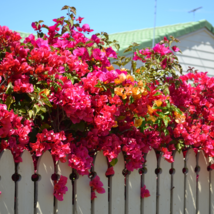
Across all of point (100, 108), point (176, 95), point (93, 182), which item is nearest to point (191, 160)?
point (176, 95)

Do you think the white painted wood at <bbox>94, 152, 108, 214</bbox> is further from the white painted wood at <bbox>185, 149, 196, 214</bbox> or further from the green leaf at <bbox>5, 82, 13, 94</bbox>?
the white painted wood at <bbox>185, 149, 196, 214</bbox>

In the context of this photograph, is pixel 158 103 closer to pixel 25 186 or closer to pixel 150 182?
Result: pixel 150 182

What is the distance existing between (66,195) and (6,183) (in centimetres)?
43

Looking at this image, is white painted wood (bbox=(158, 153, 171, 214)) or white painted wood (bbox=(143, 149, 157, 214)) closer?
white painted wood (bbox=(143, 149, 157, 214))

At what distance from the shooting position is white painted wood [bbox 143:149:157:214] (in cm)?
241

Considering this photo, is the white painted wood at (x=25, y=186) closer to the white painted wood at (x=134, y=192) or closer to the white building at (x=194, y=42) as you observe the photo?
the white painted wood at (x=134, y=192)

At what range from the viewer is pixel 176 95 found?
279 centimetres

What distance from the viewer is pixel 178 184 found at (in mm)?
2646

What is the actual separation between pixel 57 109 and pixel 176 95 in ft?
4.45

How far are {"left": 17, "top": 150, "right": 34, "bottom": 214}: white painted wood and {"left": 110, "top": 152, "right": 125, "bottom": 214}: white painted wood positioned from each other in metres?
0.63

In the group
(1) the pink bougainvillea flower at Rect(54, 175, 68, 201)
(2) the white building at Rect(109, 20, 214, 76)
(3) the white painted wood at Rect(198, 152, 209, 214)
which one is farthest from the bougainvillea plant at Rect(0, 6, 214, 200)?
(2) the white building at Rect(109, 20, 214, 76)

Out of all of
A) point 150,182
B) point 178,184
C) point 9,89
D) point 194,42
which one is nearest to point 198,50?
point 194,42

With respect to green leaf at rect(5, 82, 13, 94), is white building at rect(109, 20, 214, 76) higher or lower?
higher

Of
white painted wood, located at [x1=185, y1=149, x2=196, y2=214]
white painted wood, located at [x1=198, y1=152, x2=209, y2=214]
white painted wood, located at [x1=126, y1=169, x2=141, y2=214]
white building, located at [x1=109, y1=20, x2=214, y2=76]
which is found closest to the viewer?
white painted wood, located at [x1=126, y1=169, x2=141, y2=214]
